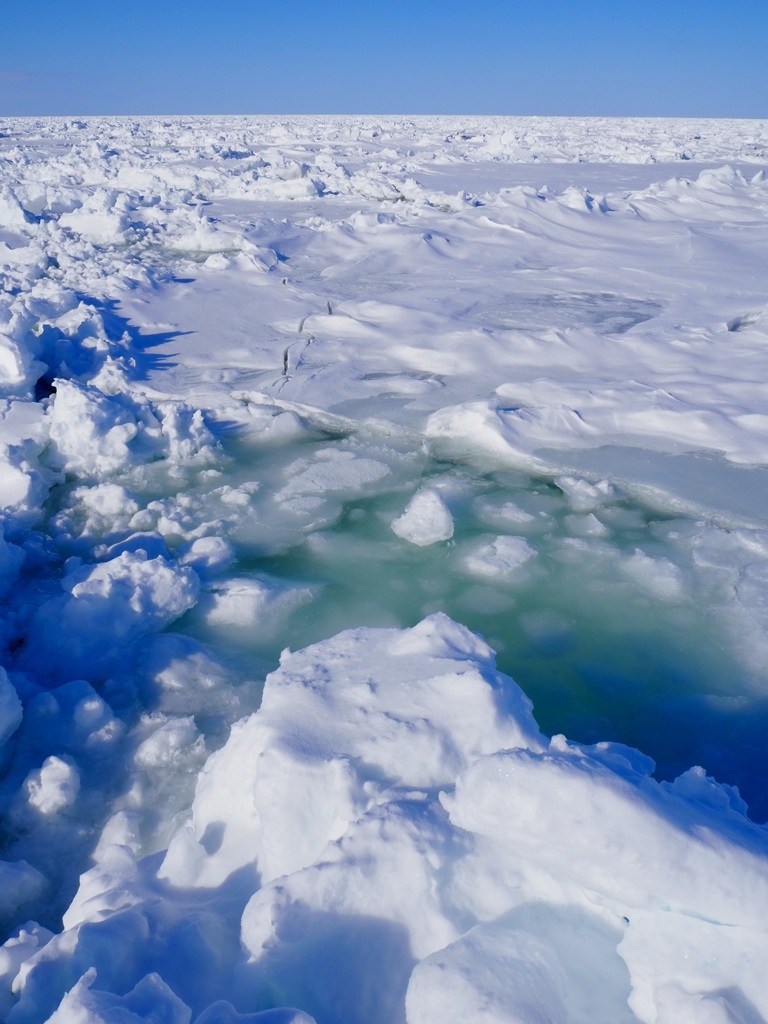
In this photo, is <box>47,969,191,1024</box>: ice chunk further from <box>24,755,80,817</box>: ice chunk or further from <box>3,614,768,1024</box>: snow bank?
<box>24,755,80,817</box>: ice chunk

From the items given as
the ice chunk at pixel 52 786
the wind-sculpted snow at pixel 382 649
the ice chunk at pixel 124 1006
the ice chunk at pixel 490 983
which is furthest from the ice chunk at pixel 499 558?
the ice chunk at pixel 124 1006

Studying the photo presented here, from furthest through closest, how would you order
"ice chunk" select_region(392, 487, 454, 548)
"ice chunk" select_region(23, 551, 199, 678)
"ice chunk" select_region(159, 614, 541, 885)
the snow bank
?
"ice chunk" select_region(392, 487, 454, 548) < "ice chunk" select_region(23, 551, 199, 678) < "ice chunk" select_region(159, 614, 541, 885) < the snow bank

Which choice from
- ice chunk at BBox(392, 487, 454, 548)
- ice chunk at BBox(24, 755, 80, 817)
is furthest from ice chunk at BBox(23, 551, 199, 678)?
ice chunk at BBox(392, 487, 454, 548)

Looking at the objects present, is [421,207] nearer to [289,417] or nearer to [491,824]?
[289,417]

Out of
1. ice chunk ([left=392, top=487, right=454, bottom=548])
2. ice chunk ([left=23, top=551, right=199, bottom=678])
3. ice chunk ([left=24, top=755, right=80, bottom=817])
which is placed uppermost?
ice chunk ([left=392, top=487, right=454, bottom=548])

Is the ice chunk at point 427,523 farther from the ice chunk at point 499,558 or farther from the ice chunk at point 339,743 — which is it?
the ice chunk at point 339,743

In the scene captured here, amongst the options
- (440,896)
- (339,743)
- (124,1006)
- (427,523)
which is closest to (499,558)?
(427,523)

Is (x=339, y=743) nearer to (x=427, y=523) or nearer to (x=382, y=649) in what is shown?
(x=382, y=649)
